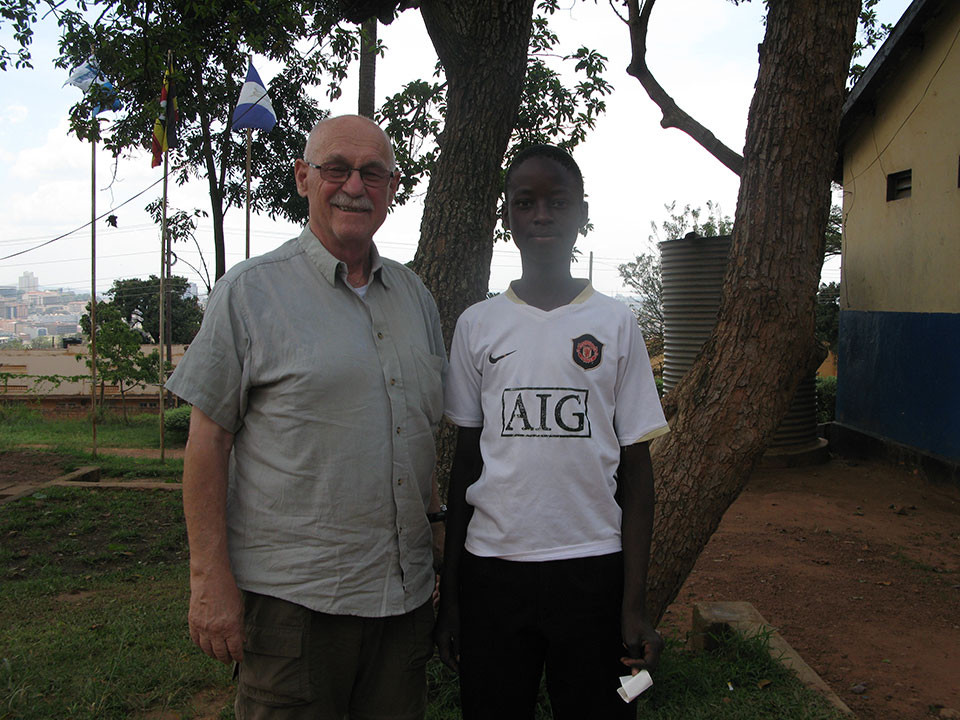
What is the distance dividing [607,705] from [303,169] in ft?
4.82

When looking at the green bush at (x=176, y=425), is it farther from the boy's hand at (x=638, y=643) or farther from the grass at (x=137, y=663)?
the boy's hand at (x=638, y=643)

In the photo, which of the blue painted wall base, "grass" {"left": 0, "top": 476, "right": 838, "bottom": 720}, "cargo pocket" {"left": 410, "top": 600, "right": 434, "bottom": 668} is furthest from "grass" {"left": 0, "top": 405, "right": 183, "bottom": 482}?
the blue painted wall base

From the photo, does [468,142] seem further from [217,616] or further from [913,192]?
[913,192]

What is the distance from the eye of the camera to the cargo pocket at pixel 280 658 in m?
1.78

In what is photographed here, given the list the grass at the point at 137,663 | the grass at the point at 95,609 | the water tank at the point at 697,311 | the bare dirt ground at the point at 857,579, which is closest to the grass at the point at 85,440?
the grass at the point at 95,609

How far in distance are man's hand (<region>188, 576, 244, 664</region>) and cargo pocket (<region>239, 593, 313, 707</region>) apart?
5 cm

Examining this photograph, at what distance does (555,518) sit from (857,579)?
433cm

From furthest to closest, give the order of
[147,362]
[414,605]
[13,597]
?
[147,362] < [13,597] < [414,605]

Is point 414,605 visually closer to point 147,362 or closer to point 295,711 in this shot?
point 295,711

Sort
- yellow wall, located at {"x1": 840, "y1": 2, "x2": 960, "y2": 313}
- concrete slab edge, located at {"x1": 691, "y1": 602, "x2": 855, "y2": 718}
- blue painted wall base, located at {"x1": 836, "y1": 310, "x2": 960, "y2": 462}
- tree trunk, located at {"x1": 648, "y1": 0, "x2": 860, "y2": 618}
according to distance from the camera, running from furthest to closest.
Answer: yellow wall, located at {"x1": 840, "y1": 2, "x2": 960, "y2": 313} → blue painted wall base, located at {"x1": 836, "y1": 310, "x2": 960, "y2": 462} → concrete slab edge, located at {"x1": 691, "y1": 602, "x2": 855, "y2": 718} → tree trunk, located at {"x1": 648, "y1": 0, "x2": 860, "y2": 618}

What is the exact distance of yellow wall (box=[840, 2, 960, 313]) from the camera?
7.74 metres

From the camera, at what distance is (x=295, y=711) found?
1806mm

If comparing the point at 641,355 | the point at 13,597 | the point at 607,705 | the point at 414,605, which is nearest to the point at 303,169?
the point at 641,355

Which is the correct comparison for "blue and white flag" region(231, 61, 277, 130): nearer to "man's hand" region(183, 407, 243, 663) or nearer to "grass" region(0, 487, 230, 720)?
"grass" region(0, 487, 230, 720)
